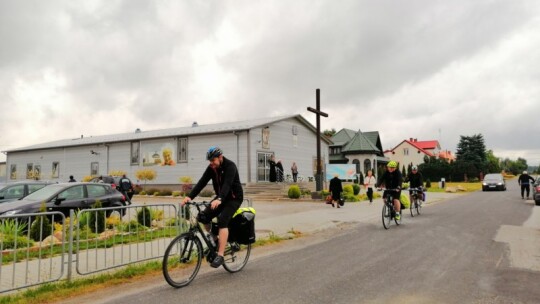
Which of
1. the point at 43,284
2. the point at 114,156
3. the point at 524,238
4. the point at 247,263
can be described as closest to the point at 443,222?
the point at 524,238

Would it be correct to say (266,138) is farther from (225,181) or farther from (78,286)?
(78,286)

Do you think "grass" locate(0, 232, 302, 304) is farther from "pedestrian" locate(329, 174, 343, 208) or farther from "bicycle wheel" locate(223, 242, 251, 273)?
"pedestrian" locate(329, 174, 343, 208)

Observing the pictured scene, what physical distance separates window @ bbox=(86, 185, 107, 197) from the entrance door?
17025 mm

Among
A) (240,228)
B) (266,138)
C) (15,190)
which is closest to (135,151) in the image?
(266,138)

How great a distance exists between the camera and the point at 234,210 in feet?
19.5

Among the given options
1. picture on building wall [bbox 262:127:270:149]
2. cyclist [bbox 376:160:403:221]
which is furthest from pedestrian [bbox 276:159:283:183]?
cyclist [bbox 376:160:403:221]

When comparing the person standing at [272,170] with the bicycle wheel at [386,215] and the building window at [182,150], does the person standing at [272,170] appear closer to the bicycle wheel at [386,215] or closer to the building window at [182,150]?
the building window at [182,150]

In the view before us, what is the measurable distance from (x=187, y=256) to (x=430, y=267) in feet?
12.9

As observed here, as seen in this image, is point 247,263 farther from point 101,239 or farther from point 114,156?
point 114,156

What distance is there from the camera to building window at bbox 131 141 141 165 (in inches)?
1344

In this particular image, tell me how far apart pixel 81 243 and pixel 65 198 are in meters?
5.52

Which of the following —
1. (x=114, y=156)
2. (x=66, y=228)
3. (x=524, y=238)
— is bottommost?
(x=524, y=238)

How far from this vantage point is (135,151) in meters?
34.3

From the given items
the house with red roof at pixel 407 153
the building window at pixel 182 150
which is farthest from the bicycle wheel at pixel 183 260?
the house with red roof at pixel 407 153
